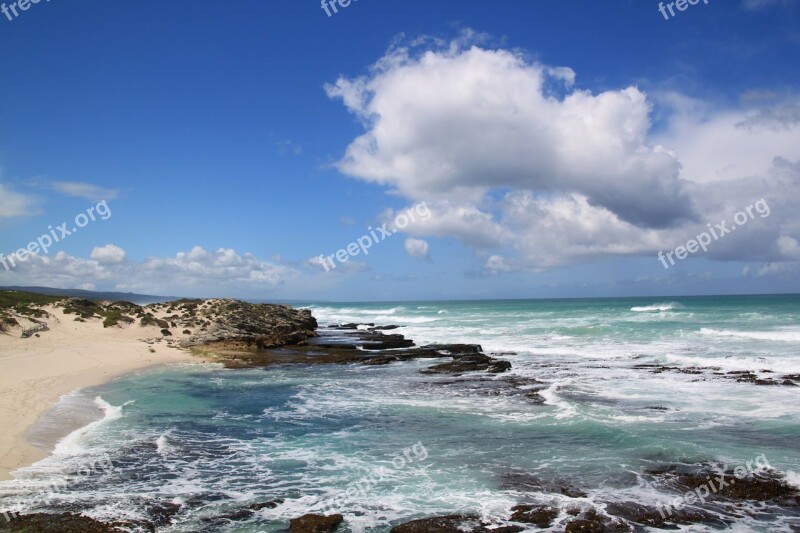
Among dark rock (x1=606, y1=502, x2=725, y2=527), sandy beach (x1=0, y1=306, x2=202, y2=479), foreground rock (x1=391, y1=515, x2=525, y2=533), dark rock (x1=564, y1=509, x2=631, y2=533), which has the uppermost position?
sandy beach (x1=0, y1=306, x2=202, y2=479)

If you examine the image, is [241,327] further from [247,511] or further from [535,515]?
[535,515]

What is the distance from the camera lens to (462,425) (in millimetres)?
14898

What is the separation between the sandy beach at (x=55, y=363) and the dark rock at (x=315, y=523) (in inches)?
241

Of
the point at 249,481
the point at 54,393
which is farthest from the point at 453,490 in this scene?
the point at 54,393

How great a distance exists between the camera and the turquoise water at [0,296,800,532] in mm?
9430

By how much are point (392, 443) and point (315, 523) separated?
16.1 ft

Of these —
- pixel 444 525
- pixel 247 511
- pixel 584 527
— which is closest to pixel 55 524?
pixel 247 511

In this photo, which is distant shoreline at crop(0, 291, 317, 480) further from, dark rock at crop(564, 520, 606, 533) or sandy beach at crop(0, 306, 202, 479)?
dark rock at crop(564, 520, 606, 533)

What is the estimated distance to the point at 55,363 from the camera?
79.2 feet

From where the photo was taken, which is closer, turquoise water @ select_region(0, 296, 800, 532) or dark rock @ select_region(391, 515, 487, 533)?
dark rock @ select_region(391, 515, 487, 533)

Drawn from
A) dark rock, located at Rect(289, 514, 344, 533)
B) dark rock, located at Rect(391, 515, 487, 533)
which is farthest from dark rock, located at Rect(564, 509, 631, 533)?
dark rock, located at Rect(289, 514, 344, 533)

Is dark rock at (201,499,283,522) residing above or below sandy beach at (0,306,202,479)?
below

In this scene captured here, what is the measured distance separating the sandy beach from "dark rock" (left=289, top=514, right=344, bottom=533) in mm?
6115

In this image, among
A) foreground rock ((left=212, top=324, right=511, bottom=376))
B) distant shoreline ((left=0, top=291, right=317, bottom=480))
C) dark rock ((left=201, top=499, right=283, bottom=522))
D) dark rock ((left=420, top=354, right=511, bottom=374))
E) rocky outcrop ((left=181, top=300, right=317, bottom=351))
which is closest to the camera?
dark rock ((left=201, top=499, right=283, bottom=522))
